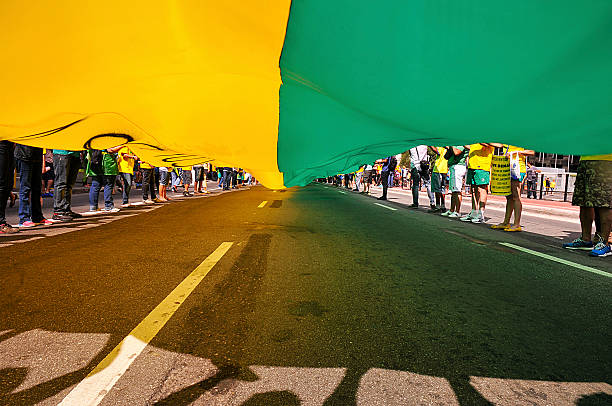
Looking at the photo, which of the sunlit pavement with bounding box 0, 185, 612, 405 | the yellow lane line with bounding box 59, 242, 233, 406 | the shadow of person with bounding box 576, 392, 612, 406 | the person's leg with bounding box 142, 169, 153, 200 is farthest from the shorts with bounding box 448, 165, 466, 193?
the person's leg with bounding box 142, 169, 153, 200

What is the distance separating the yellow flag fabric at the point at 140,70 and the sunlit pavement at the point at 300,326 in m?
1.37

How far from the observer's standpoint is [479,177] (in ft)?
24.9

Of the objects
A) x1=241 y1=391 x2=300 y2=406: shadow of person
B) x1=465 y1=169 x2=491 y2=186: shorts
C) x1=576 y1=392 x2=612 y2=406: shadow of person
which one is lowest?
x1=241 y1=391 x2=300 y2=406: shadow of person

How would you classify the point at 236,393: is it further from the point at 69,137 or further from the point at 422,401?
the point at 69,137

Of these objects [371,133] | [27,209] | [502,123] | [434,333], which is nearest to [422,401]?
[434,333]

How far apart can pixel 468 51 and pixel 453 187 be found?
7793mm

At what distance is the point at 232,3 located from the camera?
1.54m

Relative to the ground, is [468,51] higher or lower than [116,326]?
higher

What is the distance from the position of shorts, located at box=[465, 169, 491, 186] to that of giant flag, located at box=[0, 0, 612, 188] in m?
5.38

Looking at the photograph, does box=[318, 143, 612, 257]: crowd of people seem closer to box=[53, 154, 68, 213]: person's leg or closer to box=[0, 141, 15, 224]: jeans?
box=[0, 141, 15, 224]: jeans

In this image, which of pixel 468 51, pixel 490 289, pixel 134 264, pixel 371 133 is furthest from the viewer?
pixel 134 264

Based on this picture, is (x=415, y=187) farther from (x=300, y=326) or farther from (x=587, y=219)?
(x=300, y=326)

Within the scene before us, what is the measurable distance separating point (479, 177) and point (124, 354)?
7.28 meters

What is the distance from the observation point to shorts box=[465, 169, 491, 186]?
7527 mm
